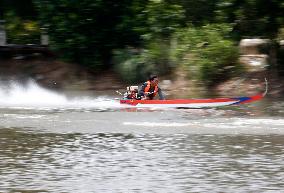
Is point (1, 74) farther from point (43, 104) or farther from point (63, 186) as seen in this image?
point (63, 186)

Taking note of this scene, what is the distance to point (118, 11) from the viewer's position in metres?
39.8

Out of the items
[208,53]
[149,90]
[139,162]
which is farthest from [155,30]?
[139,162]

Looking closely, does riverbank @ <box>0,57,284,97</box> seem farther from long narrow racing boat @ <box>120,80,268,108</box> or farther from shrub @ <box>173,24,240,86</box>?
long narrow racing boat @ <box>120,80,268,108</box>

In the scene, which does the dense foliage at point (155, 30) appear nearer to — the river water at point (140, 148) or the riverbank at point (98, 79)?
the riverbank at point (98, 79)

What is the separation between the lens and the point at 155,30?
120ft

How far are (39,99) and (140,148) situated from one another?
15692 mm

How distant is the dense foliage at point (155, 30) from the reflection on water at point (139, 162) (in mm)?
12046

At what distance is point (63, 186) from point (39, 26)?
27.1 m

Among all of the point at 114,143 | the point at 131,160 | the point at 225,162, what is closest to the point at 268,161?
the point at 225,162

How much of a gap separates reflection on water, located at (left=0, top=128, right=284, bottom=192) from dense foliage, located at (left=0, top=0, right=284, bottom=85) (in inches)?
474

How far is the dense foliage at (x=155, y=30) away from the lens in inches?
1352

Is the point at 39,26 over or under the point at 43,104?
over

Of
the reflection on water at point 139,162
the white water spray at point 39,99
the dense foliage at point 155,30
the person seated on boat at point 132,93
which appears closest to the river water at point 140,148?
the reflection on water at point 139,162

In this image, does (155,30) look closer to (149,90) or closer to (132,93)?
(149,90)
